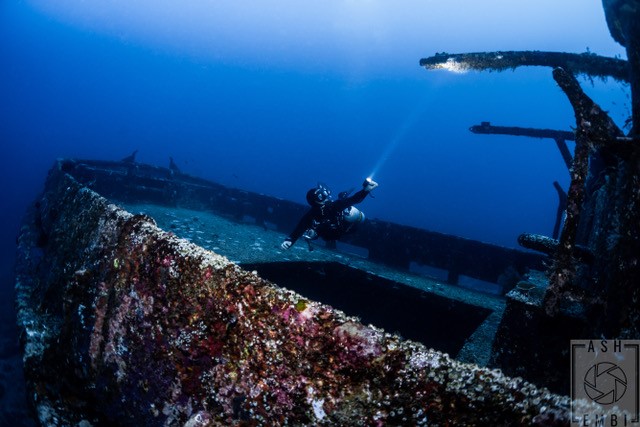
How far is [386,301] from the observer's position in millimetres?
5672

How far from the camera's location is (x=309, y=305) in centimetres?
138

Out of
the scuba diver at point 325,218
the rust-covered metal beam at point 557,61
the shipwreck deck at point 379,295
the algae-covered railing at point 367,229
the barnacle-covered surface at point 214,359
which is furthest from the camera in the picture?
the algae-covered railing at point 367,229

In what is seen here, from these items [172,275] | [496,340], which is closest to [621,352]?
[496,340]

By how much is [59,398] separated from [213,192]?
36.7 ft

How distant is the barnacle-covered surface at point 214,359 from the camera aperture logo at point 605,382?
8 cm

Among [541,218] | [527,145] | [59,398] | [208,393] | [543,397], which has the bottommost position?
[59,398]

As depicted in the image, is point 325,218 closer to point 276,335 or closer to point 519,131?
point 519,131

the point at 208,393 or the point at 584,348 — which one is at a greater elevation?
the point at 584,348

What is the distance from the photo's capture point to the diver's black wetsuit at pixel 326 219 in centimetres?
675

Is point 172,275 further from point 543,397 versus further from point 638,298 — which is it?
point 638,298

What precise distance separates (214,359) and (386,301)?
4517 mm

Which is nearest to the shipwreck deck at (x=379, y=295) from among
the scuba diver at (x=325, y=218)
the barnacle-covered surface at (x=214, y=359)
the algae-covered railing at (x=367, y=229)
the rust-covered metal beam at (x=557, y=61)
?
the scuba diver at (x=325, y=218)

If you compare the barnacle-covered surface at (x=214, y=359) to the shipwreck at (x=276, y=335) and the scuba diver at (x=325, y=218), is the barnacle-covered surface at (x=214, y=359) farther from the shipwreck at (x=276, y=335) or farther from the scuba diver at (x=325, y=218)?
the scuba diver at (x=325, y=218)

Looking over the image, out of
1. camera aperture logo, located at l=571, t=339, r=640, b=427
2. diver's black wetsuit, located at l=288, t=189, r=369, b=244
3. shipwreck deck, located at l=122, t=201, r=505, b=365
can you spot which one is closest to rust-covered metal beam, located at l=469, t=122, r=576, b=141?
diver's black wetsuit, located at l=288, t=189, r=369, b=244
